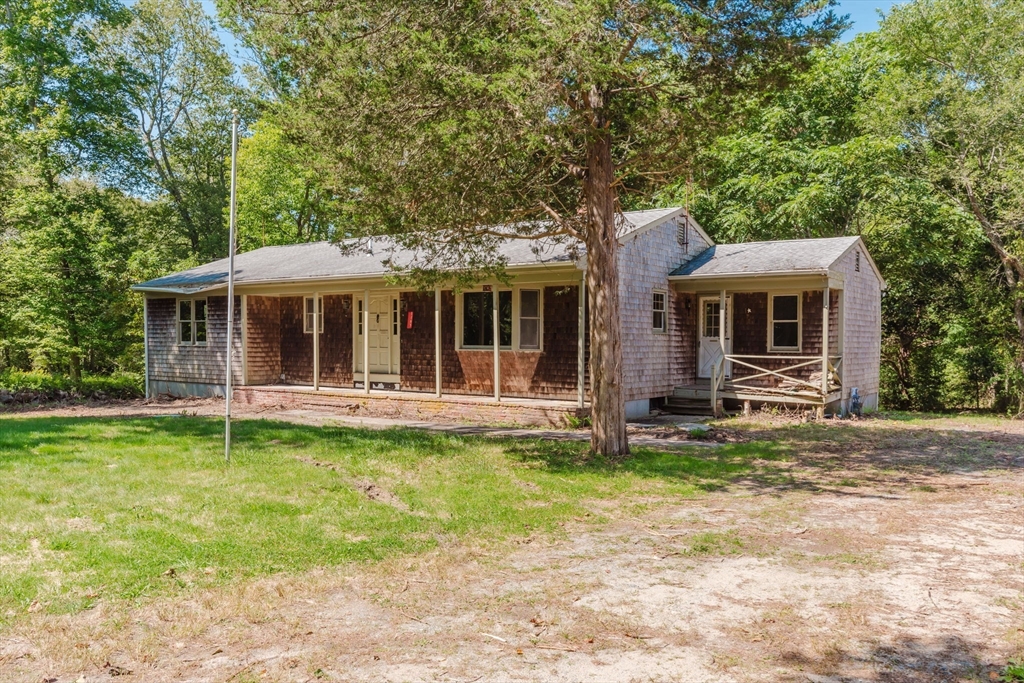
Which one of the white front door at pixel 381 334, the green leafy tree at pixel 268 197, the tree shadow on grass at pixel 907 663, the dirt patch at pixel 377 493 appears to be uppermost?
the green leafy tree at pixel 268 197

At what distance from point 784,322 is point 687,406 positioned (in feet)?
9.23

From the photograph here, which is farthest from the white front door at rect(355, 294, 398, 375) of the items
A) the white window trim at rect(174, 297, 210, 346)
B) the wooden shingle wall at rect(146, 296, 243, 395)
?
the white window trim at rect(174, 297, 210, 346)

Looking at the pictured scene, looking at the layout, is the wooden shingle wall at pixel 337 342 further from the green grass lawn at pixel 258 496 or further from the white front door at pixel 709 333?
the white front door at pixel 709 333

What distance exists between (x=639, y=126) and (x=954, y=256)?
1559 cm

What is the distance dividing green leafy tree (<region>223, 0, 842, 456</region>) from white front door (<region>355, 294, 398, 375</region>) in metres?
6.96

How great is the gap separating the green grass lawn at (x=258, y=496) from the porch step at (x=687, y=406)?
15.5ft

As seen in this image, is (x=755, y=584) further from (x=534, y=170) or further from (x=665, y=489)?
(x=534, y=170)

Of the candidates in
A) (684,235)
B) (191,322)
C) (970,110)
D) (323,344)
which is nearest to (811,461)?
(684,235)

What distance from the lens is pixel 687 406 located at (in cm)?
1680

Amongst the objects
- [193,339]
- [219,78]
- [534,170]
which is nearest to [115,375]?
[193,339]

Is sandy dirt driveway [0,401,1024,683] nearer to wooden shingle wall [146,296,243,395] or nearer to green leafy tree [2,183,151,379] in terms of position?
wooden shingle wall [146,296,243,395]

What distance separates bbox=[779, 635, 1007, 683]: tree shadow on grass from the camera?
3.81 meters

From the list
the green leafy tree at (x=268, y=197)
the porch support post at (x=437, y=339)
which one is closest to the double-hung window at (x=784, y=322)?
the porch support post at (x=437, y=339)

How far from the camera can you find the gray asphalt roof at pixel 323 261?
14781 mm
